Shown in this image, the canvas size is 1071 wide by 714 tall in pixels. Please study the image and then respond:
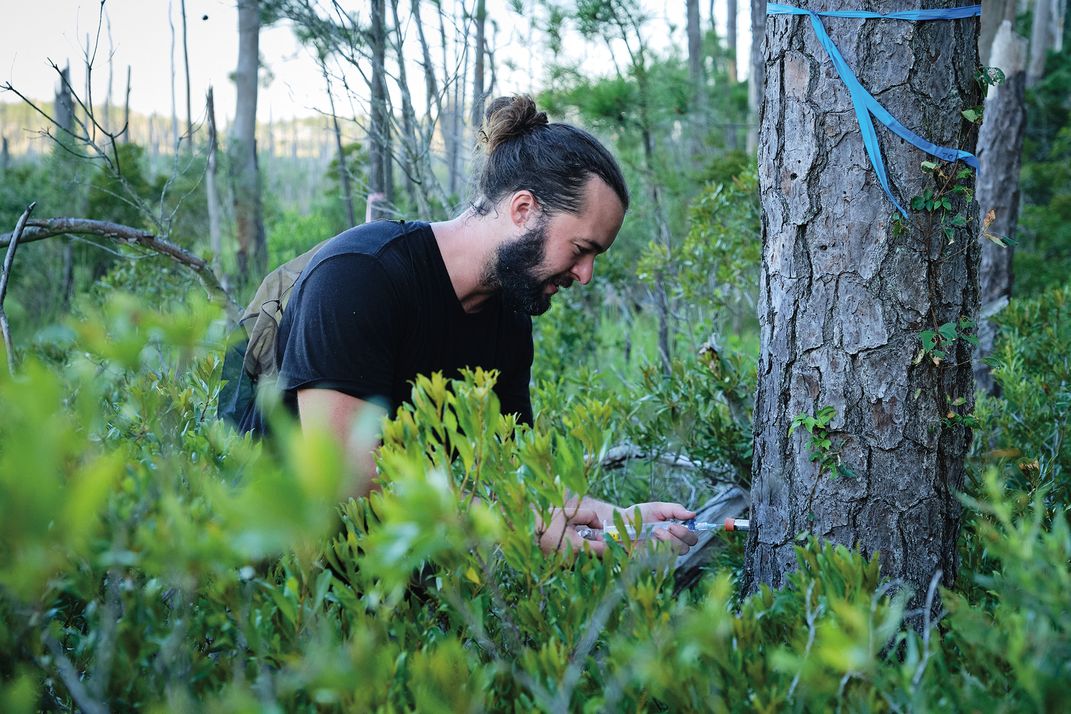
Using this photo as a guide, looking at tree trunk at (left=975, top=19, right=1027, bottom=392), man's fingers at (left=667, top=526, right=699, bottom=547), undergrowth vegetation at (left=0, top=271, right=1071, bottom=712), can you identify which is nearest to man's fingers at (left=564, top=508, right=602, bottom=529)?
man's fingers at (left=667, top=526, right=699, bottom=547)

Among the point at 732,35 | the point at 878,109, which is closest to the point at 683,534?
the point at 878,109

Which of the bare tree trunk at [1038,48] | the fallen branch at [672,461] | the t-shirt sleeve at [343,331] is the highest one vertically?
the bare tree trunk at [1038,48]

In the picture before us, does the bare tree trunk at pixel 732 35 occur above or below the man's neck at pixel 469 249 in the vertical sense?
above

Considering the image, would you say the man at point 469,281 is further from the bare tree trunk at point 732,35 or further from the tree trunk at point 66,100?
the bare tree trunk at point 732,35

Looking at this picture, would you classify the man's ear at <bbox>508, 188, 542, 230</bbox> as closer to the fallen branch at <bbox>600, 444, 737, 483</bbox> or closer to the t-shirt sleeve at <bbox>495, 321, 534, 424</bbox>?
the t-shirt sleeve at <bbox>495, 321, 534, 424</bbox>

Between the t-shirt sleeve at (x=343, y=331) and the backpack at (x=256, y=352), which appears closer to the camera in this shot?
the t-shirt sleeve at (x=343, y=331)

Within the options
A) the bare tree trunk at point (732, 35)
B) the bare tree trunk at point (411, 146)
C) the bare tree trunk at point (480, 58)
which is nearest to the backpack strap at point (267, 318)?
the bare tree trunk at point (411, 146)

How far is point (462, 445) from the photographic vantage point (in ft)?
3.66

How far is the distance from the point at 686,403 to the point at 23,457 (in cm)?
206

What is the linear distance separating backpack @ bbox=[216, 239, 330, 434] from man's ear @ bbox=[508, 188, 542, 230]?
1.70ft

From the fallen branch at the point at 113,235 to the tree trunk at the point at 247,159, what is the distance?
724 cm

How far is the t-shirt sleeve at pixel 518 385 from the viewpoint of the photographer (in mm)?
2564

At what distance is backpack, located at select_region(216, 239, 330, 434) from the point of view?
226 cm

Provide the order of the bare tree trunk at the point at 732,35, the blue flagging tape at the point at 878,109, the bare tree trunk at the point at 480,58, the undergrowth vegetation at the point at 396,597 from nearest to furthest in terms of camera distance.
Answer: the undergrowth vegetation at the point at 396,597 → the blue flagging tape at the point at 878,109 → the bare tree trunk at the point at 480,58 → the bare tree trunk at the point at 732,35
